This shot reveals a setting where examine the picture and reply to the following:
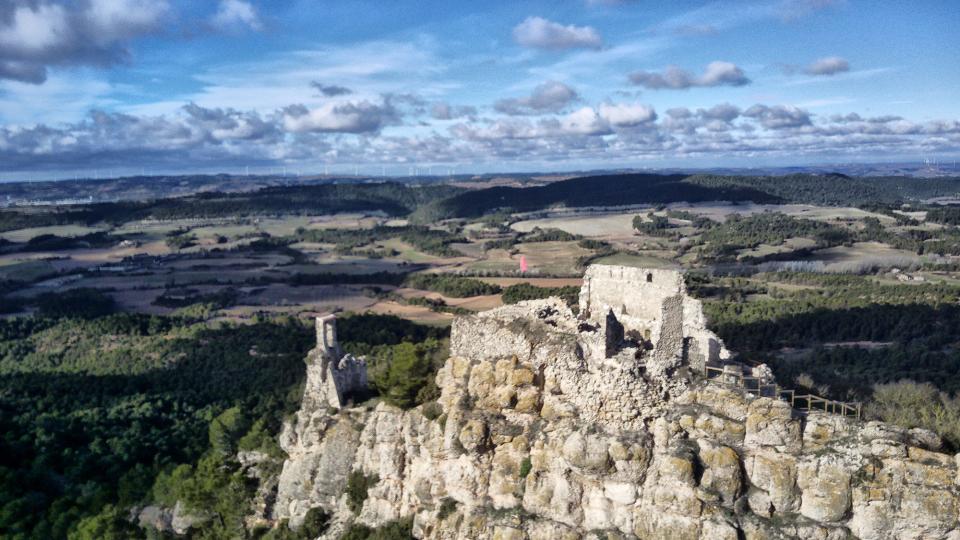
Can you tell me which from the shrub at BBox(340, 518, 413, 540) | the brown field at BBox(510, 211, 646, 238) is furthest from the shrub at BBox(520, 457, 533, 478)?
the brown field at BBox(510, 211, 646, 238)

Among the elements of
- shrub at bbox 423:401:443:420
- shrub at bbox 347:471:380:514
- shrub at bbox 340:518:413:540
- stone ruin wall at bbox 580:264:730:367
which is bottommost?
shrub at bbox 340:518:413:540

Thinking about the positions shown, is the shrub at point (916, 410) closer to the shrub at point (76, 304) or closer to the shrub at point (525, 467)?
the shrub at point (525, 467)

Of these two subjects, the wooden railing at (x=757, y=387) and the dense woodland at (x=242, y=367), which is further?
the dense woodland at (x=242, y=367)

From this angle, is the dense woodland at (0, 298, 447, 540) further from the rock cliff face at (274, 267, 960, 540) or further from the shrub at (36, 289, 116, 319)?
the rock cliff face at (274, 267, 960, 540)

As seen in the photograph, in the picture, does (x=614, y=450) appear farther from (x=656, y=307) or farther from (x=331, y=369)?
(x=331, y=369)

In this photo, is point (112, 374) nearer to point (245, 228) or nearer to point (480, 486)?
point (480, 486)

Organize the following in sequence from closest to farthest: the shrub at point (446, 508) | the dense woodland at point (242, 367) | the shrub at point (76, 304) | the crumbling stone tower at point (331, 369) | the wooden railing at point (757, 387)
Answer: the wooden railing at point (757, 387) < the shrub at point (446, 508) < the crumbling stone tower at point (331, 369) < the dense woodland at point (242, 367) < the shrub at point (76, 304)

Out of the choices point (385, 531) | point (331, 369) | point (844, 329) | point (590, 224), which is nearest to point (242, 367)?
point (331, 369)

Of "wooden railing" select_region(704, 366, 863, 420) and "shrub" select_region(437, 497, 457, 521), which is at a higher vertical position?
"wooden railing" select_region(704, 366, 863, 420)

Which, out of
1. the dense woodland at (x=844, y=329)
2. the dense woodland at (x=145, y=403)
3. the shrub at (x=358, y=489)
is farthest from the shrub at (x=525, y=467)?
the dense woodland at (x=844, y=329)
